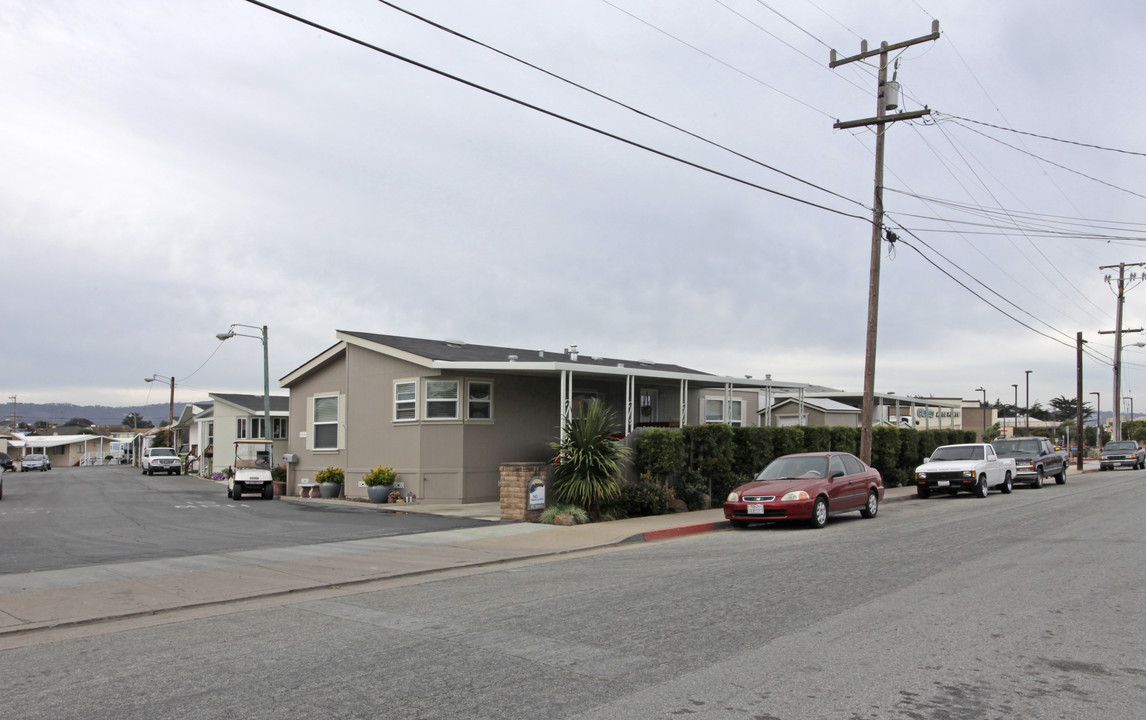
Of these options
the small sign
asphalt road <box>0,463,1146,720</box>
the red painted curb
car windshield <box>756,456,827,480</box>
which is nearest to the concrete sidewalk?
the red painted curb

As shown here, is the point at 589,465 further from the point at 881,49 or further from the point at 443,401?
the point at 881,49

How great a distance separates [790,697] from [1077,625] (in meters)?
3.54

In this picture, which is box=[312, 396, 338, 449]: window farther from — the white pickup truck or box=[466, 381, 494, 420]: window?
the white pickup truck

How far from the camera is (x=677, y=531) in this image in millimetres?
15219

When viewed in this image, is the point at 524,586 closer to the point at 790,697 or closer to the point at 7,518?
the point at 790,697

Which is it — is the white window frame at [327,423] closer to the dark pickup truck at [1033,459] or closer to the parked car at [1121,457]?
the dark pickup truck at [1033,459]

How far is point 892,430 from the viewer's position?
27.8m

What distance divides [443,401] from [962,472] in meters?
14.3

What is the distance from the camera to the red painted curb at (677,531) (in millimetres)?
14656

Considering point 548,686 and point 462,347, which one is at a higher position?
point 462,347

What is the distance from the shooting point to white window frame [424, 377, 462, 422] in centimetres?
2067

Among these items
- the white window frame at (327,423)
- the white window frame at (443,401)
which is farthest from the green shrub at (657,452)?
the white window frame at (327,423)

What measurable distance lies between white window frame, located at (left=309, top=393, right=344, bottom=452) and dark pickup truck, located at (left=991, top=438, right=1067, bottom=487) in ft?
70.3

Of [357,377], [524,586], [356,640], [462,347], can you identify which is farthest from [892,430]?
[356,640]
